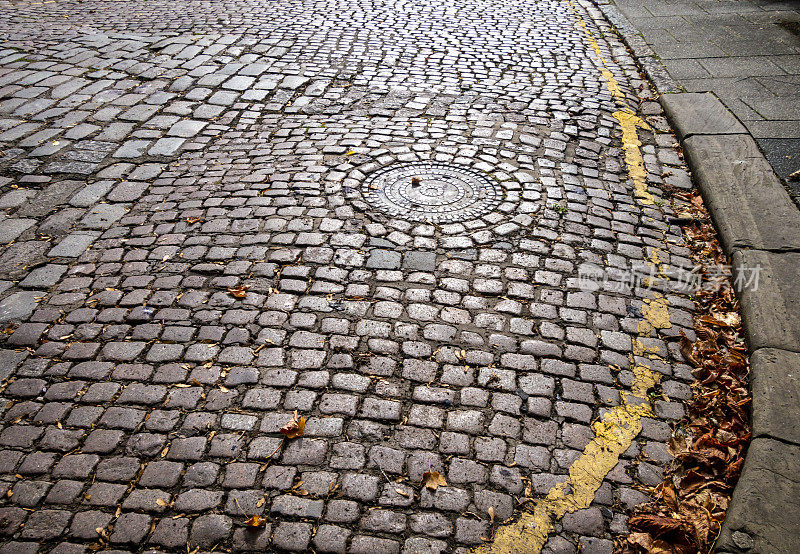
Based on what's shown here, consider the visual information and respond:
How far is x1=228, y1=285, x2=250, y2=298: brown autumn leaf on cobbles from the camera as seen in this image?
13.1 ft

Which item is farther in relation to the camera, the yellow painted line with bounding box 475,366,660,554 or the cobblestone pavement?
the cobblestone pavement

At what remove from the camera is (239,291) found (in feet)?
13.1

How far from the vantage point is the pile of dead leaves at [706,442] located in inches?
105

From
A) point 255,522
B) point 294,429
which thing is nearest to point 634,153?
point 294,429

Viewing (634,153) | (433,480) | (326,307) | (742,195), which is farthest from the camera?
(634,153)

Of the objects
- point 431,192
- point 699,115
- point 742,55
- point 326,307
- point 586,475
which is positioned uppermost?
point 742,55

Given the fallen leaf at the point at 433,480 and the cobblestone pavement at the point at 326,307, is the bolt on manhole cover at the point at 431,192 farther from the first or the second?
the fallen leaf at the point at 433,480

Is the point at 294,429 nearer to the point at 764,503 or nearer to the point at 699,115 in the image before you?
the point at 764,503

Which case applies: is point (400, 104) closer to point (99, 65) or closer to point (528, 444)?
point (99, 65)

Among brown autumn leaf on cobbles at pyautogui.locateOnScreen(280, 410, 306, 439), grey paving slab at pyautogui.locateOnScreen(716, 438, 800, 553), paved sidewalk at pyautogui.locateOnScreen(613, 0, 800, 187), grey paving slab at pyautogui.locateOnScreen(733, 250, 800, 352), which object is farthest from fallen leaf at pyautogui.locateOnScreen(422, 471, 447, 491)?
paved sidewalk at pyautogui.locateOnScreen(613, 0, 800, 187)

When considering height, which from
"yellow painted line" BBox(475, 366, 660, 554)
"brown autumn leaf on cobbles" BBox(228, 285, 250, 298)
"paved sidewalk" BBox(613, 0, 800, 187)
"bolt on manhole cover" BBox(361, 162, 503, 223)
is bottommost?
"yellow painted line" BBox(475, 366, 660, 554)

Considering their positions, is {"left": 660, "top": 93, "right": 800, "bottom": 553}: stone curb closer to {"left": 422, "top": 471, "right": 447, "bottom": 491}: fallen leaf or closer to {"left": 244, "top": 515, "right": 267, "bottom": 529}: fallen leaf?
{"left": 422, "top": 471, "right": 447, "bottom": 491}: fallen leaf

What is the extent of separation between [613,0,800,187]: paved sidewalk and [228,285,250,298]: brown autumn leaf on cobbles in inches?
179

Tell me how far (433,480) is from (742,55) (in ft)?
24.7
